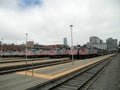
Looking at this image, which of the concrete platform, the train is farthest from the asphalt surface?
the train

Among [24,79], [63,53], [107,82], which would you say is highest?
[63,53]

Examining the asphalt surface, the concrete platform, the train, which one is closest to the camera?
the concrete platform

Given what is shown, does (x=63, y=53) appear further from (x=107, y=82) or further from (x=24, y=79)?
(x=24, y=79)

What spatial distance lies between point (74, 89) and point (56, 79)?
294 cm

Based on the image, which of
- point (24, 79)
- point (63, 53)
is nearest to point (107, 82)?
point (24, 79)

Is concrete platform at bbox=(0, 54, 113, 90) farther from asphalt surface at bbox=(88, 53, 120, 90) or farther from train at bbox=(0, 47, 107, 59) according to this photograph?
train at bbox=(0, 47, 107, 59)

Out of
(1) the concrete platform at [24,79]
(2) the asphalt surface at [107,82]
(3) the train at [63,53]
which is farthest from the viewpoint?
(3) the train at [63,53]

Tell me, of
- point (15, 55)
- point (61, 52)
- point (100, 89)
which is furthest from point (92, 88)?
point (15, 55)

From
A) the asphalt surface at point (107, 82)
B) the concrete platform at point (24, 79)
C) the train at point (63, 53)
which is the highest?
the train at point (63, 53)

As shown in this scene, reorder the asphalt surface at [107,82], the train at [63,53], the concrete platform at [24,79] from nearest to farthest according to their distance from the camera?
A: the concrete platform at [24,79] → the asphalt surface at [107,82] → the train at [63,53]

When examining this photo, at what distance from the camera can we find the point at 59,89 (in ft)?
38.4

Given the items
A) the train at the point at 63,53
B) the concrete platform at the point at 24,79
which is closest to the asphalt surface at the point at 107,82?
the concrete platform at the point at 24,79

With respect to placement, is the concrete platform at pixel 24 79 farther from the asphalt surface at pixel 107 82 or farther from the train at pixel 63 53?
the train at pixel 63 53

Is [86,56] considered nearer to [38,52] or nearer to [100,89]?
[38,52]
